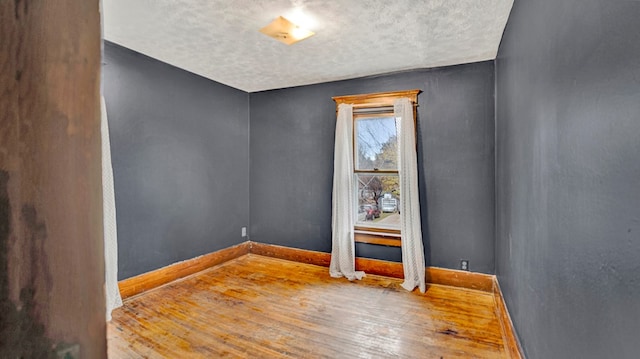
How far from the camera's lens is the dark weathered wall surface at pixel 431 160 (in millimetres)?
3319

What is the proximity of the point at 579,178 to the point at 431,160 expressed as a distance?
2.50 metres

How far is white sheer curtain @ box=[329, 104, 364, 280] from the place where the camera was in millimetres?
3814

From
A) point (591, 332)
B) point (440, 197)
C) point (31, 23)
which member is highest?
point (31, 23)

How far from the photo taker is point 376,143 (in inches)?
153

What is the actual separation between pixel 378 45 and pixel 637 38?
7.68ft

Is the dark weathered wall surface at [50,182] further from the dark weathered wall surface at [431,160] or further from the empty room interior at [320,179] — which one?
the dark weathered wall surface at [431,160]

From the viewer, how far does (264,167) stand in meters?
4.61

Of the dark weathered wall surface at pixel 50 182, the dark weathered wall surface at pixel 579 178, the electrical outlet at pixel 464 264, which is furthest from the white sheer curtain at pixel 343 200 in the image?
the dark weathered wall surface at pixel 50 182

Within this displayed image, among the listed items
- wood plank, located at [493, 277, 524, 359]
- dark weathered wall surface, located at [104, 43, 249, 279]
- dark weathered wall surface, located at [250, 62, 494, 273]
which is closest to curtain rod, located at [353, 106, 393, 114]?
dark weathered wall surface, located at [250, 62, 494, 273]

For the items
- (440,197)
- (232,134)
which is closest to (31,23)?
(440,197)

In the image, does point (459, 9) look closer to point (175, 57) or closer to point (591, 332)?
point (591, 332)

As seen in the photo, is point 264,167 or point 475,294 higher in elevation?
point 264,167

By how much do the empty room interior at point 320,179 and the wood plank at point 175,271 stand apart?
25 millimetres

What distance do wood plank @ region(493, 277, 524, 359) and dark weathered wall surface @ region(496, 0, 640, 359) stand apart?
149 millimetres
